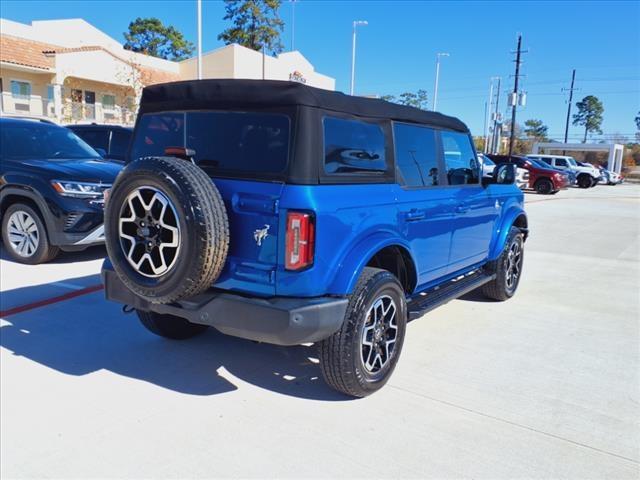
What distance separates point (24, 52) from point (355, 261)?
30221 mm

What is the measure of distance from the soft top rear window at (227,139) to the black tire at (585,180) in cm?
3186

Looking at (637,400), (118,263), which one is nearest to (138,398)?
(118,263)

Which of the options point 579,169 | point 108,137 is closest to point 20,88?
point 108,137

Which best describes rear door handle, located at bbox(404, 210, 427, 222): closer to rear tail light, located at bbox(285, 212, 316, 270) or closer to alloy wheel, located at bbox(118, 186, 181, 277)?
rear tail light, located at bbox(285, 212, 316, 270)

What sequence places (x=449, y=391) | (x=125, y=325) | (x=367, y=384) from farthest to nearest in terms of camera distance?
(x=125, y=325), (x=449, y=391), (x=367, y=384)

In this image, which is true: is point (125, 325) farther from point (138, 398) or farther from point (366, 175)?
point (366, 175)

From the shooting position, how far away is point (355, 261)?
124 inches

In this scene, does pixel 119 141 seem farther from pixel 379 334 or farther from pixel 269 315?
pixel 269 315

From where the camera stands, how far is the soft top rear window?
3.08 metres

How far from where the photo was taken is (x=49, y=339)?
421cm

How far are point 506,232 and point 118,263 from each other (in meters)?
3.94

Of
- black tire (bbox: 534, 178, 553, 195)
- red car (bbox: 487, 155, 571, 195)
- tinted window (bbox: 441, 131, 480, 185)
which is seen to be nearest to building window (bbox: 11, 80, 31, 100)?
red car (bbox: 487, 155, 571, 195)

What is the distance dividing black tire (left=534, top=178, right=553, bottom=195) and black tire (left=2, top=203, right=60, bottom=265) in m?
21.8

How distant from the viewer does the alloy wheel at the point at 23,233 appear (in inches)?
254
